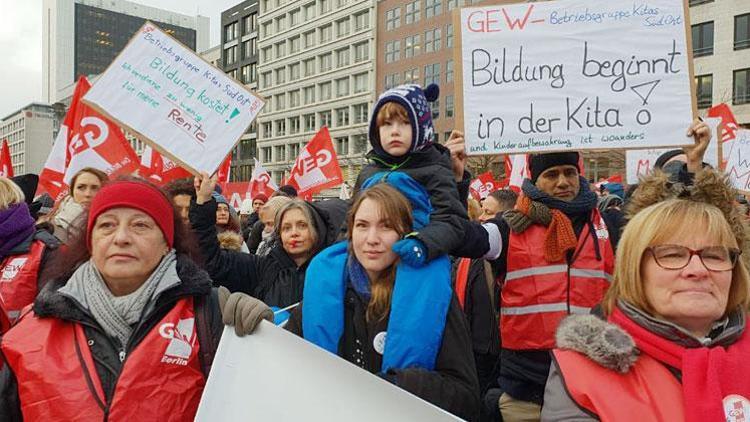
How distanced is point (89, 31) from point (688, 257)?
160726mm

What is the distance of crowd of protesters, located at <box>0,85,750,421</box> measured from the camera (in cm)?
165

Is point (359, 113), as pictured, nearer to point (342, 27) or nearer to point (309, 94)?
point (309, 94)

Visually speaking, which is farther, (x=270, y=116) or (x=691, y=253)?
(x=270, y=116)

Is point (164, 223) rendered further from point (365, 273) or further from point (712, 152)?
point (712, 152)

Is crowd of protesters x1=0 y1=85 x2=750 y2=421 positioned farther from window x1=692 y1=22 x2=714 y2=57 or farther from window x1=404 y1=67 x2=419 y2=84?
window x1=404 y1=67 x2=419 y2=84

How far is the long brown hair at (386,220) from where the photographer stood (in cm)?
226

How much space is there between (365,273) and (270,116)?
73.6m

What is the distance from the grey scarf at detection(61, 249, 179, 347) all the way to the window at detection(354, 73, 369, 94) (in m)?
62.0

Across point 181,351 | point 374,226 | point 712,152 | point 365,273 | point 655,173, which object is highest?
point 712,152

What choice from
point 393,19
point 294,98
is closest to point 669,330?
point 393,19

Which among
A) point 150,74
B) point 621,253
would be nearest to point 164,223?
point 621,253

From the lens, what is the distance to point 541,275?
3158 mm

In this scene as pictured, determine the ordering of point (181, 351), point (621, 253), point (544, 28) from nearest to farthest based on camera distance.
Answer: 1. point (621, 253)
2. point (181, 351)
3. point (544, 28)

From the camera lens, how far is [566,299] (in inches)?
122
